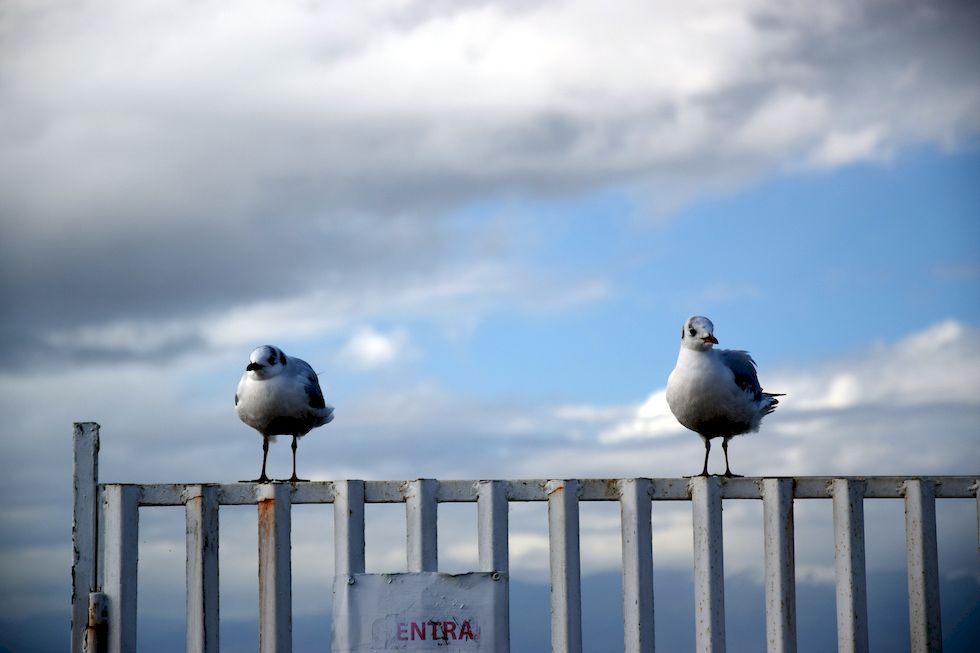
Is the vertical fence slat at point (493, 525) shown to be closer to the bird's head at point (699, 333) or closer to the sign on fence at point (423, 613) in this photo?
the sign on fence at point (423, 613)

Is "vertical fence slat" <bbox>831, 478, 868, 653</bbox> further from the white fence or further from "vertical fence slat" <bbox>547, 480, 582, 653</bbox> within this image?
"vertical fence slat" <bbox>547, 480, 582, 653</bbox>

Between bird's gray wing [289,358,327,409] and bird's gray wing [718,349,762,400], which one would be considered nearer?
bird's gray wing [718,349,762,400]

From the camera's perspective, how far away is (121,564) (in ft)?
27.5

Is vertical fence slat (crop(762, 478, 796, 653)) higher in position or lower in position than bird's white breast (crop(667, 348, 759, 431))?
lower

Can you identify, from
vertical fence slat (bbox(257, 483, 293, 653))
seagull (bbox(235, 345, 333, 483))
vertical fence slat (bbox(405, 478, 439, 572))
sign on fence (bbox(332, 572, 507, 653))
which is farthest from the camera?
seagull (bbox(235, 345, 333, 483))

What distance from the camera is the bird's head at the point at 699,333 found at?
10.0m

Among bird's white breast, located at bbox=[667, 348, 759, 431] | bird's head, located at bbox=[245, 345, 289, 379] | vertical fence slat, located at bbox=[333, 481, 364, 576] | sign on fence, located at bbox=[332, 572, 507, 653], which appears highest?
bird's head, located at bbox=[245, 345, 289, 379]

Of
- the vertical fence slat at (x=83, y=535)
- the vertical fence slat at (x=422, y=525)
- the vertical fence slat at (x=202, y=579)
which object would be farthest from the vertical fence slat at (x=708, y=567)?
the vertical fence slat at (x=83, y=535)

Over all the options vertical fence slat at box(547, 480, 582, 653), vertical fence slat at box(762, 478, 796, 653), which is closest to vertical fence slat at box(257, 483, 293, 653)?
vertical fence slat at box(547, 480, 582, 653)

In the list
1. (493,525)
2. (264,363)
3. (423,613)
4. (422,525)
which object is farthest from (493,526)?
(264,363)

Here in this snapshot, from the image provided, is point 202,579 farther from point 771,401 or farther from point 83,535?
point 771,401

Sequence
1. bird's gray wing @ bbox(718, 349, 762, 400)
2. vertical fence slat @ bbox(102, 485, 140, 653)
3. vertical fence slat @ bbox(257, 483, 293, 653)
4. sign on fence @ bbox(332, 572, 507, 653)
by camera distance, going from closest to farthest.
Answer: sign on fence @ bbox(332, 572, 507, 653)
vertical fence slat @ bbox(257, 483, 293, 653)
vertical fence slat @ bbox(102, 485, 140, 653)
bird's gray wing @ bbox(718, 349, 762, 400)

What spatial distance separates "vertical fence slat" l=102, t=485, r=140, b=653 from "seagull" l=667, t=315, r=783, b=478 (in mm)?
4172

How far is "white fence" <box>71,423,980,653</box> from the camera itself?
8.13 metres
